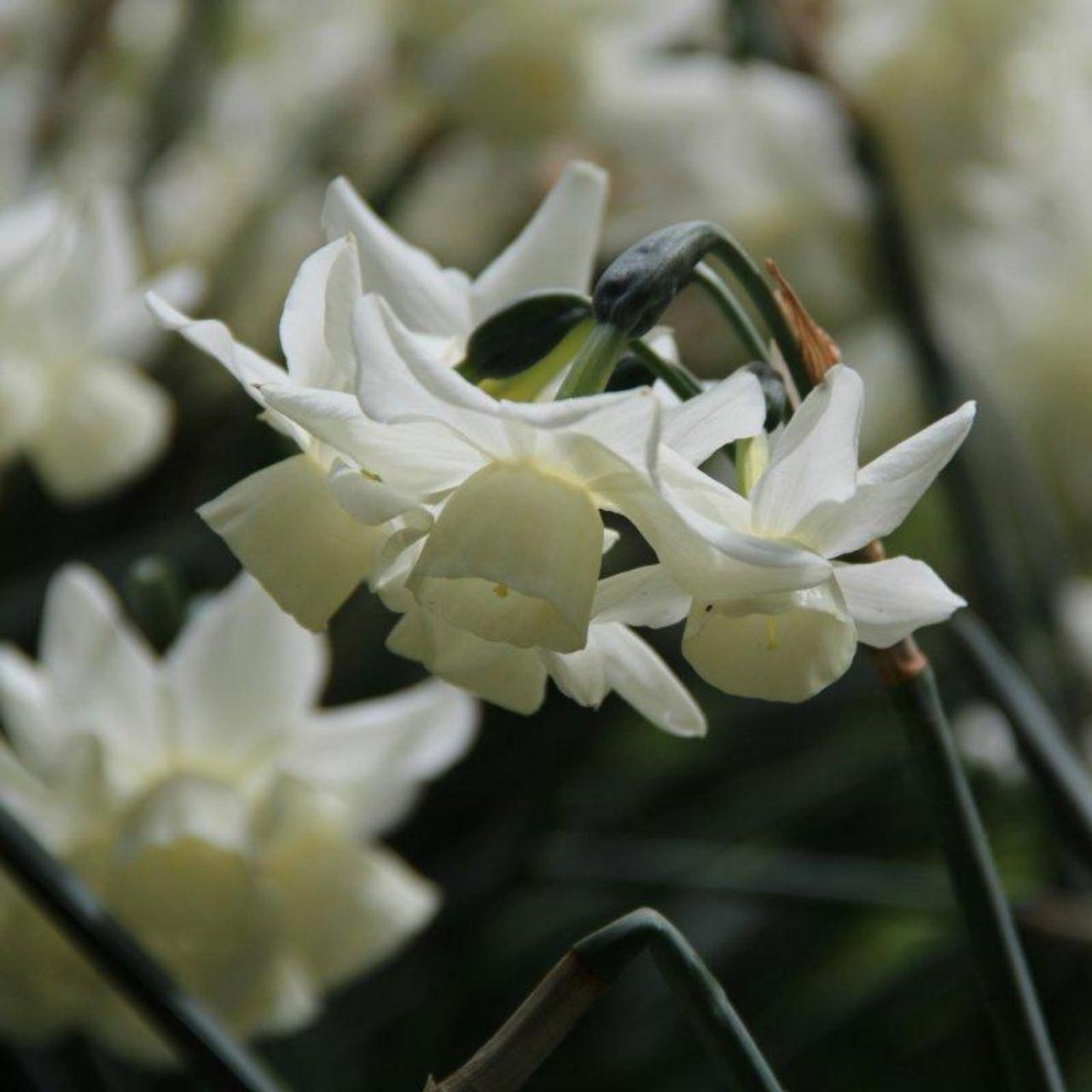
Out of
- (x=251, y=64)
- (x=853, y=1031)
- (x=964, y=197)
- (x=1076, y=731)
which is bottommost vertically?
(x=853, y=1031)

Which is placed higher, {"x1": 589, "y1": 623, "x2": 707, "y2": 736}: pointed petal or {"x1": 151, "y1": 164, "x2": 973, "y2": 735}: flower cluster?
{"x1": 151, "y1": 164, "x2": 973, "y2": 735}: flower cluster

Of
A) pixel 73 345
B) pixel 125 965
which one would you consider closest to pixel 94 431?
pixel 73 345

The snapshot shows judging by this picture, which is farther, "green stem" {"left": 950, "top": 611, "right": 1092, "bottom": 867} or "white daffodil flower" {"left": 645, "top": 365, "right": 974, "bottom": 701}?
"green stem" {"left": 950, "top": 611, "right": 1092, "bottom": 867}

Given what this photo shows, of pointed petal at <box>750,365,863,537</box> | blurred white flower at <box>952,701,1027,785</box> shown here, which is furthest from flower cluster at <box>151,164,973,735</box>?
blurred white flower at <box>952,701,1027,785</box>

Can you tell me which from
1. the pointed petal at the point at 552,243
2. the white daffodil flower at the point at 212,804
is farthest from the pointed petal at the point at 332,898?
the pointed petal at the point at 552,243

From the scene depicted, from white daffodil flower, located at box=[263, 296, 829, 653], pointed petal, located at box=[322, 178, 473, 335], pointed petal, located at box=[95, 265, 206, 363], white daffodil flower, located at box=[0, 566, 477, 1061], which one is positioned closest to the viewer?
white daffodil flower, located at box=[263, 296, 829, 653]

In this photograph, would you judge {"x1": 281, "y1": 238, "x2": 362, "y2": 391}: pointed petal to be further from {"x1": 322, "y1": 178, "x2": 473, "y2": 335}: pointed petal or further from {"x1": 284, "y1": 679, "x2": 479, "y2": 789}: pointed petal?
{"x1": 284, "y1": 679, "x2": 479, "y2": 789}: pointed petal

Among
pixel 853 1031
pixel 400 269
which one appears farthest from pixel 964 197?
pixel 400 269

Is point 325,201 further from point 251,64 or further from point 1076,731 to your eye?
point 251,64
